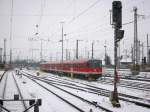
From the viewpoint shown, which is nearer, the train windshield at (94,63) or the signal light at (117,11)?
the signal light at (117,11)

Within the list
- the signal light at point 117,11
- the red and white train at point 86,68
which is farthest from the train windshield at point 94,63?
the signal light at point 117,11

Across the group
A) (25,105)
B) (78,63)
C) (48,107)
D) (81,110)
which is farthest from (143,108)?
(78,63)

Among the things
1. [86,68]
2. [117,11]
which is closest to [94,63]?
[86,68]

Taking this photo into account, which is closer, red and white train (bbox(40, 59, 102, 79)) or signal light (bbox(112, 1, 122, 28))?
signal light (bbox(112, 1, 122, 28))

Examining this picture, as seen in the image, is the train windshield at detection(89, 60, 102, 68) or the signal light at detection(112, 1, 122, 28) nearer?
the signal light at detection(112, 1, 122, 28)

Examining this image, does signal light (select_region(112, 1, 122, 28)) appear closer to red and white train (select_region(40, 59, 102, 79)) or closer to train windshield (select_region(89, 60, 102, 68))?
red and white train (select_region(40, 59, 102, 79))

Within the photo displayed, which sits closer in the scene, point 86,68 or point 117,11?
point 117,11

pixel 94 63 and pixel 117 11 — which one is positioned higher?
pixel 117 11

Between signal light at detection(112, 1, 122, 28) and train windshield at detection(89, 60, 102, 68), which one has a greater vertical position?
signal light at detection(112, 1, 122, 28)

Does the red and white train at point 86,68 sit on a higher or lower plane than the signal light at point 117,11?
lower

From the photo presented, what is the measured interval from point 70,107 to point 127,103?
3.35 metres

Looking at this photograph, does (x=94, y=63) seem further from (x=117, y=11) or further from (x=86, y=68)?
(x=117, y=11)

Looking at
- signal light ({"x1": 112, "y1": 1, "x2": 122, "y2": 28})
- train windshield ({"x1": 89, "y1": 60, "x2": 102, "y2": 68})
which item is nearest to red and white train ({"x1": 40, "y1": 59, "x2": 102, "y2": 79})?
train windshield ({"x1": 89, "y1": 60, "x2": 102, "y2": 68})

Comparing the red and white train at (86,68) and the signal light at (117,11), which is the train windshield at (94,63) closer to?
the red and white train at (86,68)
